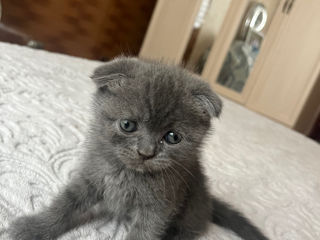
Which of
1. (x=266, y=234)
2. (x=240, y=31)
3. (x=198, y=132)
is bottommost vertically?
(x=266, y=234)

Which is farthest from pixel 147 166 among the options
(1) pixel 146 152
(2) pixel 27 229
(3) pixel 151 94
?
(2) pixel 27 229

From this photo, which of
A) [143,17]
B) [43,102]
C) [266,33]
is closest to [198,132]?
[43,102]

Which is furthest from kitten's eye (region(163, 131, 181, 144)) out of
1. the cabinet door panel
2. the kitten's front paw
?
the cabinet door panel

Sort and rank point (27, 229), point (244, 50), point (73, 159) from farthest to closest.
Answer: point (244, 50) < point (73, 159) < point (27, 229)

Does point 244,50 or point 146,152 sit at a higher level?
point 244,50

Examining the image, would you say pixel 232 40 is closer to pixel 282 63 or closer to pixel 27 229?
pixel 282 63

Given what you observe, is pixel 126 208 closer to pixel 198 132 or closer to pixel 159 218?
pixel 159 218

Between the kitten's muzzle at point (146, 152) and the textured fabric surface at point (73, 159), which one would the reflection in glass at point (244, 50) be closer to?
the textured fabric surface at point (73, 159)
